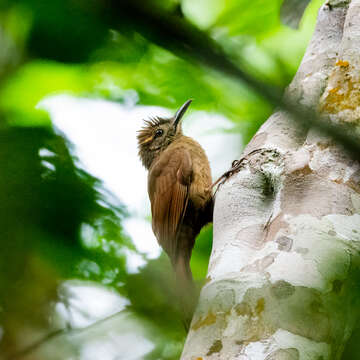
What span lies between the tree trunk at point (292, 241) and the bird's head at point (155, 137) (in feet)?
6.94

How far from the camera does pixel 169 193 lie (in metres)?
4.04

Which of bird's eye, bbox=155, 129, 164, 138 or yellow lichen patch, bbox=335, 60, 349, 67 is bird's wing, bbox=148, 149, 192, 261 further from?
yellow lichen patch, bbox=335, 60, 349, 67

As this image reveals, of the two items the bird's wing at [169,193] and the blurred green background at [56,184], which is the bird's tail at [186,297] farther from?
the bird's wing at [169,193]

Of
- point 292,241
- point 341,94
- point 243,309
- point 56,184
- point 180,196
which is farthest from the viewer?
point 180,196

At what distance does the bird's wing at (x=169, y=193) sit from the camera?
3783mm

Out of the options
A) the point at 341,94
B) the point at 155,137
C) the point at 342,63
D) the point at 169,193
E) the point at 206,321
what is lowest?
the point at 206,321

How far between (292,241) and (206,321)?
460 mm

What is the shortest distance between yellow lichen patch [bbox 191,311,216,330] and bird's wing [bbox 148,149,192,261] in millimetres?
1680

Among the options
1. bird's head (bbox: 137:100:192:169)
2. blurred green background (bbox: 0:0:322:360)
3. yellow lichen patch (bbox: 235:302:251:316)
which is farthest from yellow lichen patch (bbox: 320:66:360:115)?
bird's head (bbox: 137:100:192:169)

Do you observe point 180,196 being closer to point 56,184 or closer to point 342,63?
point 342,63

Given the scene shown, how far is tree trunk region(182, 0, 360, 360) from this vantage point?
161 centimetres

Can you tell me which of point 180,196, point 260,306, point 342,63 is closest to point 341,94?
point 342,63

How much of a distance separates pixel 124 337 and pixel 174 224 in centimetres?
135

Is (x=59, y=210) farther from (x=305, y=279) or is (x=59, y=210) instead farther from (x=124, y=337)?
(x=124, y=337)
